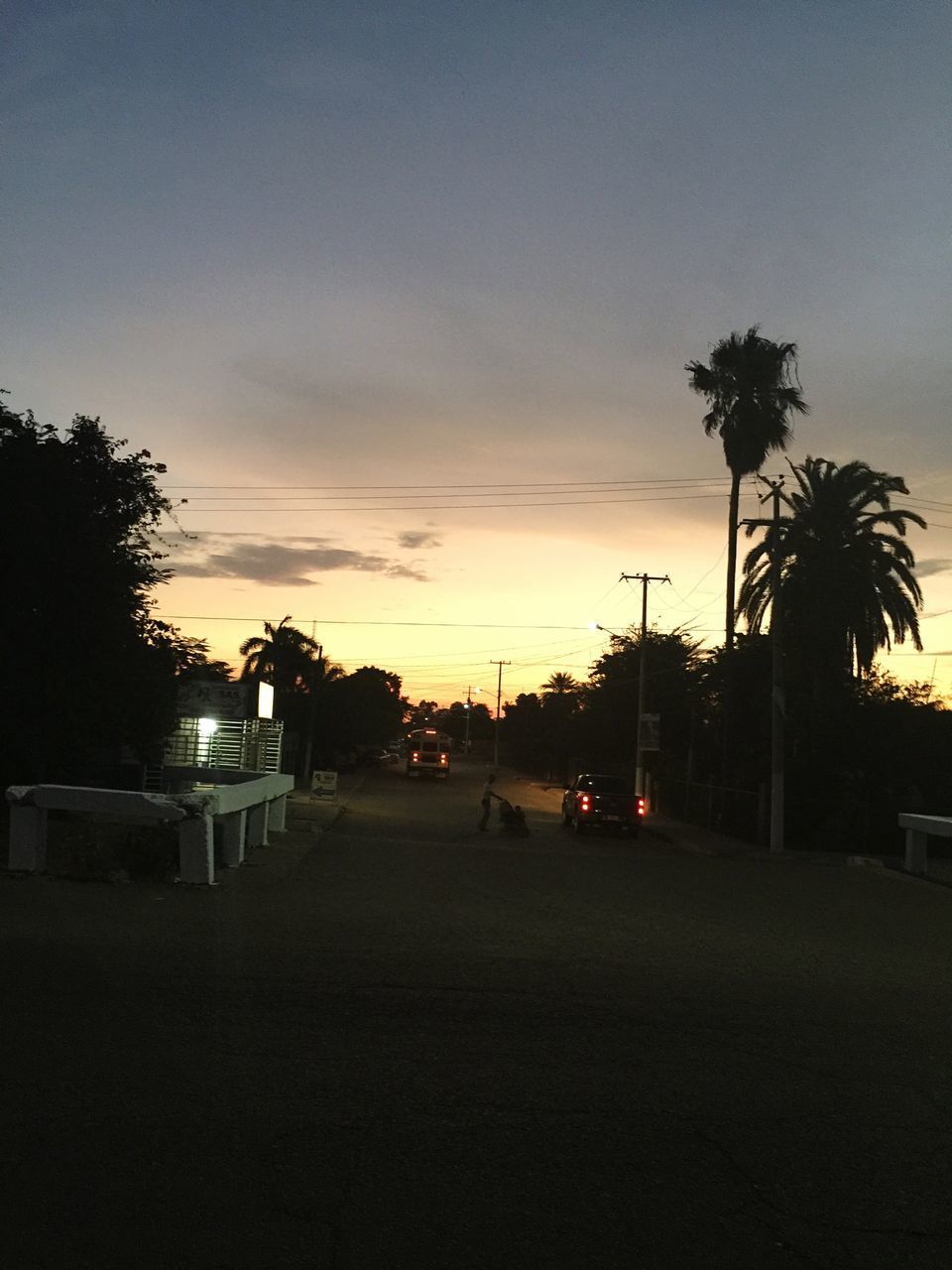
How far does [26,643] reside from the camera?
68.5ft

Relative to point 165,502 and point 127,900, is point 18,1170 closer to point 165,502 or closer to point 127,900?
point 127,900

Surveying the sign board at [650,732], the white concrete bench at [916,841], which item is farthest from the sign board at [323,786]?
the white concrete bench at [916,841]

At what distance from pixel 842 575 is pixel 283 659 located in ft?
147

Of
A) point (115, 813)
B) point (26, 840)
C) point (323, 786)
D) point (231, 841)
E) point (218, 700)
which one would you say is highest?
point (218, 700)

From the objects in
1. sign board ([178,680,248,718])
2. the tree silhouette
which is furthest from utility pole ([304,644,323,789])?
the tree silhouette

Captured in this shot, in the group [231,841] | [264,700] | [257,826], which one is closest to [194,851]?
[231,841]

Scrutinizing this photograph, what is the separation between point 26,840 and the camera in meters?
15.2

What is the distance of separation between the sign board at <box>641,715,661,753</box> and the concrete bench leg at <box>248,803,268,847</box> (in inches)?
949

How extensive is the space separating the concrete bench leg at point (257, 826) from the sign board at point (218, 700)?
1281 cm

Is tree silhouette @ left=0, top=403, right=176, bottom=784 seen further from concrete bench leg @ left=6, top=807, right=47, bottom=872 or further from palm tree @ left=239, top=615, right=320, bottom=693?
palm tree @ left=239, top=615, right=320, bottom=693

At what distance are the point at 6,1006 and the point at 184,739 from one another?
26.1 m

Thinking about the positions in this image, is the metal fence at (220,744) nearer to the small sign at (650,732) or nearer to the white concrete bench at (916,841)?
the small sign at (650,732)

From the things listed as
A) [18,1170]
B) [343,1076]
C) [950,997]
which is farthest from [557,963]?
[18,1170]

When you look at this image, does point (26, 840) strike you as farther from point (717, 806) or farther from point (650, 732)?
point (650, 732)
